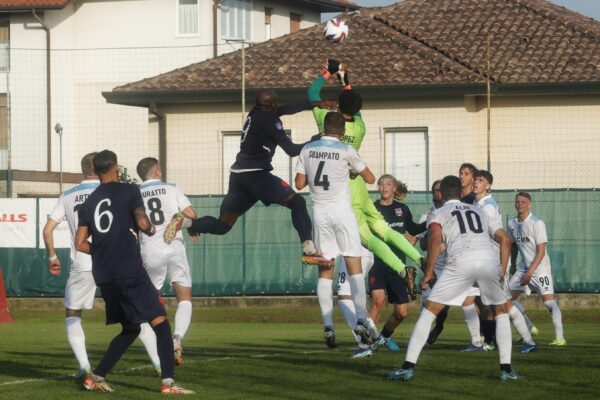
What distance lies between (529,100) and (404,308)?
17717 mm

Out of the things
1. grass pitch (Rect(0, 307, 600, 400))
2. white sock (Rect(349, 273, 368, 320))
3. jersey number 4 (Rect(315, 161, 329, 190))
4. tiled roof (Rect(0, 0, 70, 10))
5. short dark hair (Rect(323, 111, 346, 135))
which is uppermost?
tiled roof (Rect(0, 0, 70, 10))

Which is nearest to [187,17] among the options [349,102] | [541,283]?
[541,283]

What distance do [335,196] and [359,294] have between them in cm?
115

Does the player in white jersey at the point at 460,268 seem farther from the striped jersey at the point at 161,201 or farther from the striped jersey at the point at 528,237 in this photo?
the striped jersey at the point at 528,237

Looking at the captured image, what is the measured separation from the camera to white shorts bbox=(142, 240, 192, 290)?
1400cm

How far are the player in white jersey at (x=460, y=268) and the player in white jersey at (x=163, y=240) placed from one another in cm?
267

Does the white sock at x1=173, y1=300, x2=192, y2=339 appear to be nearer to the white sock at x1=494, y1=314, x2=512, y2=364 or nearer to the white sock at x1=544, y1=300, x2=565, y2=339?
the white sock at x1=494, y1=314, x2=512, y2=364

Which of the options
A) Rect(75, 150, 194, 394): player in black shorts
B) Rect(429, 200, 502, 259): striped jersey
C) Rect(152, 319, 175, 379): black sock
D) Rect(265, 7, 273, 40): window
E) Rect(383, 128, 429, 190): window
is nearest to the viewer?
Rect(75, 150, 194, 394): player in black shorts

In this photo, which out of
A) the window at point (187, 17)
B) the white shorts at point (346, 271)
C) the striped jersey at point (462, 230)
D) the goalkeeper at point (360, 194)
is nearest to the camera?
the striped jersey at point (462, 230)

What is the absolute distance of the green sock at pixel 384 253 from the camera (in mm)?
15148

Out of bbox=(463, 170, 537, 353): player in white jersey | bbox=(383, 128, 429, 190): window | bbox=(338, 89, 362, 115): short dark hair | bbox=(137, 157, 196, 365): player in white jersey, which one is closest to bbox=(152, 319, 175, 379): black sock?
bbox=(137, 157, 196, 365): player in white jersey

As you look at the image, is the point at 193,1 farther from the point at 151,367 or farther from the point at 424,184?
the point at 151,367

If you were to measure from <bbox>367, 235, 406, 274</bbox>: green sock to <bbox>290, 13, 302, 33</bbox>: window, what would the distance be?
125ft

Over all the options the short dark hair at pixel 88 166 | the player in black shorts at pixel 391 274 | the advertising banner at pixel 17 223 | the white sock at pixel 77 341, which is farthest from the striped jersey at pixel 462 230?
the advertising banner at pixel 17 223
